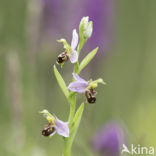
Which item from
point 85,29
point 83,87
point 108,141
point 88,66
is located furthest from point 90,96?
point 88,66

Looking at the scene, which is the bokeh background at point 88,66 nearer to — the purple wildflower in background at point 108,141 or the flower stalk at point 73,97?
the purple wildflower in background at point 108,141

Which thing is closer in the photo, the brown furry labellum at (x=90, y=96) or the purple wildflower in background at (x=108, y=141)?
the brown furry labellum at (x=90, y=96)

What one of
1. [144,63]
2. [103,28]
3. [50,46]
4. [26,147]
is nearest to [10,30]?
[50,46]

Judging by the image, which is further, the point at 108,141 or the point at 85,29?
the point at 108,141

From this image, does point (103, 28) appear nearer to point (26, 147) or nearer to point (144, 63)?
point (144, 63)

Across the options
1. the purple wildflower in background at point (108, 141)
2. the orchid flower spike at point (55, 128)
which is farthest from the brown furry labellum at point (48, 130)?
the purple wildflower in background at point (108, 141)

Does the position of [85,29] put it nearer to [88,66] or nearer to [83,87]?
[83,87]

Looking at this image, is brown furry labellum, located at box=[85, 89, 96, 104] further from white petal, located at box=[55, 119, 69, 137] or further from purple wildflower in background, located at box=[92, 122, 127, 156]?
purple wildflower in background, located at box=[92, 122, 127, 156]

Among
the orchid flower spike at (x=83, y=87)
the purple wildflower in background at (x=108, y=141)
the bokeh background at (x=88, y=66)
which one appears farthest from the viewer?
the bokeh background at (x=88, y=66)

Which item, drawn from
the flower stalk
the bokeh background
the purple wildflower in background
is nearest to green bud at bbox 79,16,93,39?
the flower stalk
